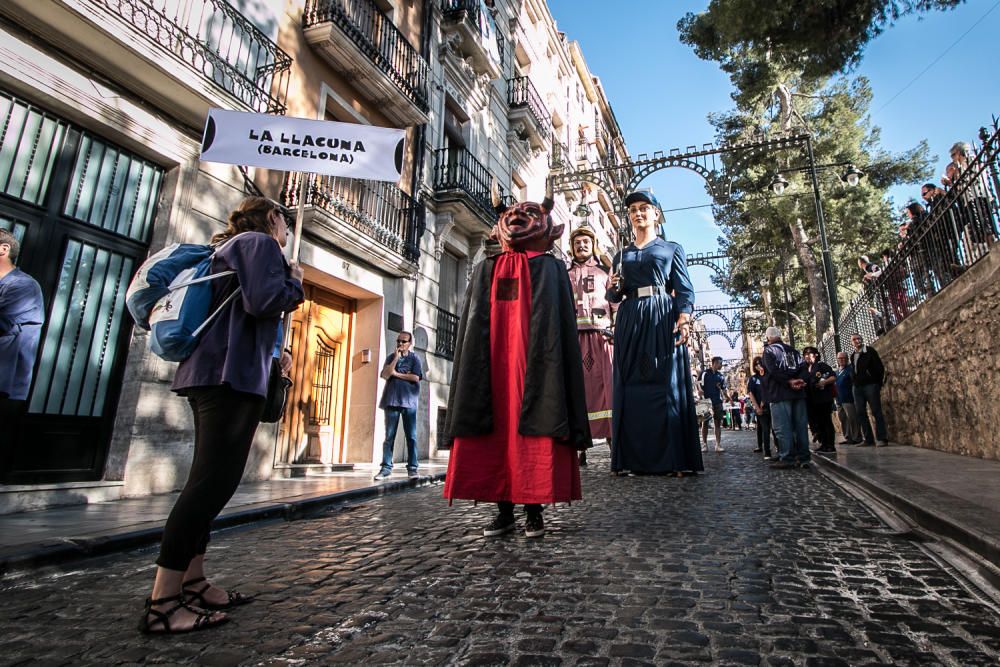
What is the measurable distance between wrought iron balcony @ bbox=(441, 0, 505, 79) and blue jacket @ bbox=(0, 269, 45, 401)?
12.0 meters

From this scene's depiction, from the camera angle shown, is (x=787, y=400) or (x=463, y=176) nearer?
(x=787, y=400)

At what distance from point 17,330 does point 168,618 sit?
118 inches

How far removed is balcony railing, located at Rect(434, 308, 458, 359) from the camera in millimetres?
12432

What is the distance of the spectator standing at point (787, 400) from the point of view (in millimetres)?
6672

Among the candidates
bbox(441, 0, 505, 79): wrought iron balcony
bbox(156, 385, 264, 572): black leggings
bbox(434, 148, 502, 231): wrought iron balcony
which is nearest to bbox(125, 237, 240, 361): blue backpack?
bbox(156, 385, 264, 572): black leggings

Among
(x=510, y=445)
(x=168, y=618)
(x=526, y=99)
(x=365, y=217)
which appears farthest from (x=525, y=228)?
(x=526, y=99)

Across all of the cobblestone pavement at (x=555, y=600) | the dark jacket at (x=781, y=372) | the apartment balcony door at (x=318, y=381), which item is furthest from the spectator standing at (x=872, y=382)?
the apartment balcony door at (x=318, y=381)

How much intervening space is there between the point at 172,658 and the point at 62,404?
16.8 feet

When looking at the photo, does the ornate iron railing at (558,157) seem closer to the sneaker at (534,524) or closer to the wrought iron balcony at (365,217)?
the wrought iron balcony at (365,217)

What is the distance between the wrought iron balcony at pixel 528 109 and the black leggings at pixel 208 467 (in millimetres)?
16830

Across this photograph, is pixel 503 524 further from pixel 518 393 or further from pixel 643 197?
pixel 643 197

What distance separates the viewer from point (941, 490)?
150 inches

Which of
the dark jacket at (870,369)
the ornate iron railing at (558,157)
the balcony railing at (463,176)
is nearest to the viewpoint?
the dark jacket at (870,369)

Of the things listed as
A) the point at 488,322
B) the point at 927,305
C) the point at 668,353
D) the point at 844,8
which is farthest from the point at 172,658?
the point at 927,305
